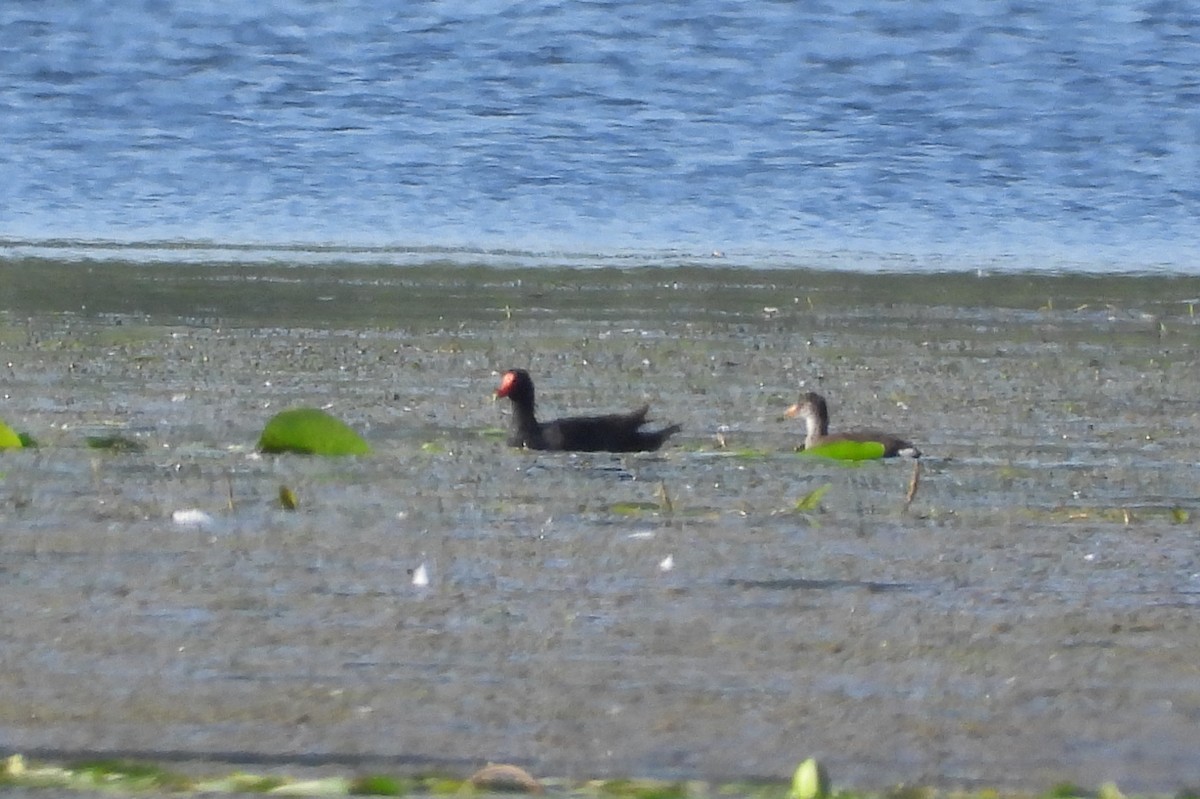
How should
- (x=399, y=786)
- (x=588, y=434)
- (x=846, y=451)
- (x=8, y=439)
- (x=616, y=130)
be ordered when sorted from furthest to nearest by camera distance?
(x=616, y=130) < (x=588, y=434) < (x=846, y=451) < (x=8, y=439) < (x=399, y=786)

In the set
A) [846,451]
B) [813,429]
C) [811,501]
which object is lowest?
[813,429]

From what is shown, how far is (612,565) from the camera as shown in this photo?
25.8ft

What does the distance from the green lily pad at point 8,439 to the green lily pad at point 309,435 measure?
0.81 metres

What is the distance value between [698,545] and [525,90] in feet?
73.2

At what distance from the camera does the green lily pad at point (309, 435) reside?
390 inches

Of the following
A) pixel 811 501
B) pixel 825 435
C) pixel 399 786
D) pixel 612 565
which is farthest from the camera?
pixel 825 435

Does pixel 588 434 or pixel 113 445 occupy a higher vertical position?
pixel 113 445

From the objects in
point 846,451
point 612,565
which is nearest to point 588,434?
point 846,451

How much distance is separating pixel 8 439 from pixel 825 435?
284cm

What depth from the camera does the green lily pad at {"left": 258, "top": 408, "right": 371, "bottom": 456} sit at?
9898 mm

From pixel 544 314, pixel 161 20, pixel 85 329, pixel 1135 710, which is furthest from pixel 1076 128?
pixel 1135 710

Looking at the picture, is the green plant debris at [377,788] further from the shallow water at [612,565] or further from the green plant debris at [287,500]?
the green plant debris at [287,500]

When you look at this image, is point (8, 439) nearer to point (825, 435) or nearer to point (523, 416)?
point (523, 416)


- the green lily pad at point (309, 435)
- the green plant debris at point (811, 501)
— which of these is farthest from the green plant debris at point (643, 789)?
the green lily pad at point (309, 435)
